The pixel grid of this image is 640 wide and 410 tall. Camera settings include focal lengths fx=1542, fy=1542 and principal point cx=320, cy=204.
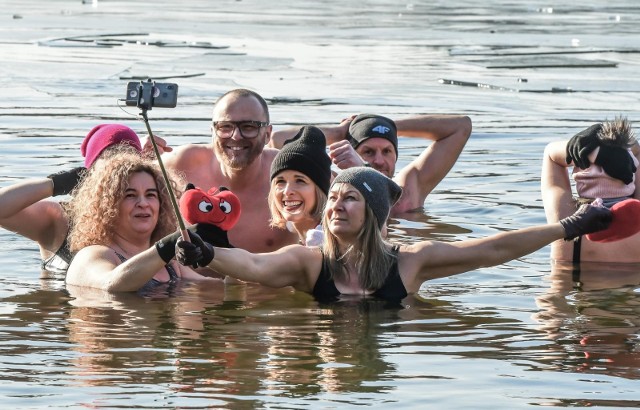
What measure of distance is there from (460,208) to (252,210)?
2.87 metres

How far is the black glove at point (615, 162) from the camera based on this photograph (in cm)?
1037

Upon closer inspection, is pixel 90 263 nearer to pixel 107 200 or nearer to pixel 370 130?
pixel 107 200

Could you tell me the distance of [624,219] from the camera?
9320 millimetres

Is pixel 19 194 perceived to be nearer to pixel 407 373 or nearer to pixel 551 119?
pixel 407 373

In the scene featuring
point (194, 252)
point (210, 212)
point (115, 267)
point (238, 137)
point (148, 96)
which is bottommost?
point (115, 267)

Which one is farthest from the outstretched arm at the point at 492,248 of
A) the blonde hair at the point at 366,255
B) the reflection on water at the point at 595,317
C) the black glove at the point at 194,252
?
the black glove at the point at 194,252

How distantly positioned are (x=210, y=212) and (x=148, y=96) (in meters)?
1.16

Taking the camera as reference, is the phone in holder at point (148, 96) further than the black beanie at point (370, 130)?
No

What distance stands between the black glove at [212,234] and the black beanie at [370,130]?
10.7 feet

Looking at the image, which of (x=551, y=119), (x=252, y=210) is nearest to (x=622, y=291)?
(x=252, y=210)

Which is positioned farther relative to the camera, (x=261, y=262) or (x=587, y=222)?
(x=587, y=222)

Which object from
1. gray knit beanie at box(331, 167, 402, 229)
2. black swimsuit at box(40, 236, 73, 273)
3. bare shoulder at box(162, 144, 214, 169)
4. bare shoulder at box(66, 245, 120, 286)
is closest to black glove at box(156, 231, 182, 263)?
bare shoulder at box(66, 245, 120, 286)

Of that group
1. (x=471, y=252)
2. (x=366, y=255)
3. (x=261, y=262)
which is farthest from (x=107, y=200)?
(x=471, y=252)

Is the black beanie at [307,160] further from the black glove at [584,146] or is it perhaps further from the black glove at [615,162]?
the black glove at [615,162]
